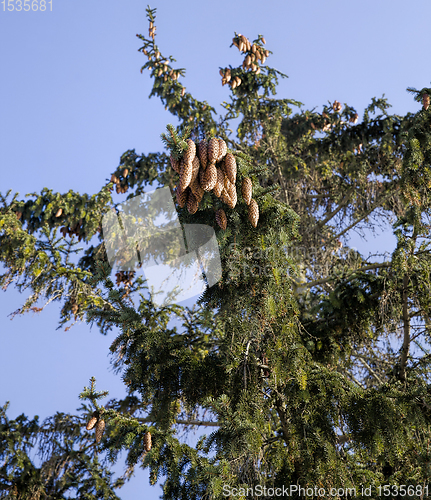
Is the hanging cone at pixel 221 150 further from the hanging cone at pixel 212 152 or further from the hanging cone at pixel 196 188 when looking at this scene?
the hanging cone at pixel 196 188

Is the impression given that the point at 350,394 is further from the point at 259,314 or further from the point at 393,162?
the point at 393,162

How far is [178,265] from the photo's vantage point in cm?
424

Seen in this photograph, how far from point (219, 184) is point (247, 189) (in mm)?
304

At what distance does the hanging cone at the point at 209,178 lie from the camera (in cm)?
270

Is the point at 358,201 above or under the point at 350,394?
above

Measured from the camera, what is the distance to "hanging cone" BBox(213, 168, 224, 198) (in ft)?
9.03

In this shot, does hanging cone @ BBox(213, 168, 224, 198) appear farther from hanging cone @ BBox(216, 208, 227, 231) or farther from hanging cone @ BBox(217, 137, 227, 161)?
hanging cone @ BBox(216, 208, 227, 231)

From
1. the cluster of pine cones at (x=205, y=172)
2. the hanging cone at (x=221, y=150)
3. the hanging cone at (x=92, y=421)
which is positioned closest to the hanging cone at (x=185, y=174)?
the cluster of pine cones at (x=205, y=172)

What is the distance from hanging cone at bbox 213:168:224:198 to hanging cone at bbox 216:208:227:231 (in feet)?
1.10

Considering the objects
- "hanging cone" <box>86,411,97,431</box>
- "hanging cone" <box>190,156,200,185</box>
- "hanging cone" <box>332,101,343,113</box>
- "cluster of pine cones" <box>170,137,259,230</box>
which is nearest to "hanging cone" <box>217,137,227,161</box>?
"cluster of pine cones" <box>170,137,259,230</box>

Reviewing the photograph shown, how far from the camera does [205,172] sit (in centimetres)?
274

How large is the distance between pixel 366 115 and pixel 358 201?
1510 mm

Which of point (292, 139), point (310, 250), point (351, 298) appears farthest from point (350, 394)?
point (292, 139)

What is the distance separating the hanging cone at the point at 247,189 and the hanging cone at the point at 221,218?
7.3 inches
